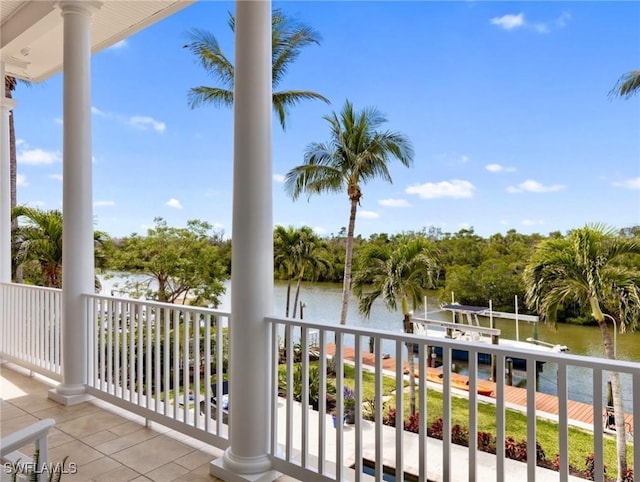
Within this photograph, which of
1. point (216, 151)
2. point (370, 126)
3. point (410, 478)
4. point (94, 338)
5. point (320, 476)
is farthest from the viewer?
point (216, 151)

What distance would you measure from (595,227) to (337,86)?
19.9 m

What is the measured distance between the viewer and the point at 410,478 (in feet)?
18.9

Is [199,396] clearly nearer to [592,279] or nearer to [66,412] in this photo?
[66,412]

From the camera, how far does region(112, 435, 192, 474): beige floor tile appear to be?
8.16ft

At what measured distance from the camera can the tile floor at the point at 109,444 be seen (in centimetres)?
239

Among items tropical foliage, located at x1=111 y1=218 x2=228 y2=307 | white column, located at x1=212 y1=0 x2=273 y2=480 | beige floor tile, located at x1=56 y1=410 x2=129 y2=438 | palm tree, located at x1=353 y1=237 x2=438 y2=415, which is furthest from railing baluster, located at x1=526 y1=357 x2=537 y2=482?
tropical foliage, located at x1=111 y1=218 x2=228 y2=307

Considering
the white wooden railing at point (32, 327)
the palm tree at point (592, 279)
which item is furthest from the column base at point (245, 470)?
the palm tree at point (592, 279)

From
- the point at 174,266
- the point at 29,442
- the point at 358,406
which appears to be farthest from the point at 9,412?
the point at 174,266

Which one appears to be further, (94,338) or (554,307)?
(554,307)

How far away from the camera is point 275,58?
11.6 metres

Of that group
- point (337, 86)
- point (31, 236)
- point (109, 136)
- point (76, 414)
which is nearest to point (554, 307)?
point (76, 414)

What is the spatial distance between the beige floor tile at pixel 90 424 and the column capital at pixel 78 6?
126 inches

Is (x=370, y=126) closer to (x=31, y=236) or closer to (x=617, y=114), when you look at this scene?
(x=31, y=236)

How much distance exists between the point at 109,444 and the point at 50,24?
146 inches
